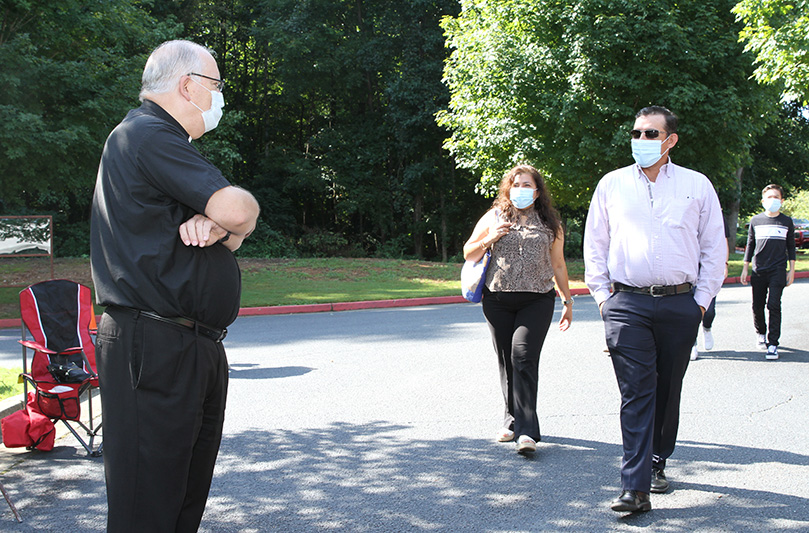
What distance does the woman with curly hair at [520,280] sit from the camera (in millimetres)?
4906

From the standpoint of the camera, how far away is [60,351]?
518 cm

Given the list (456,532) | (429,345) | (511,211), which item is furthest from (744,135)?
(456,532)

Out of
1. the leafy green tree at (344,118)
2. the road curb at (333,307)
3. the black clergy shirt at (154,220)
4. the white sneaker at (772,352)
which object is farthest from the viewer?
the leafy green tree at (344,118)

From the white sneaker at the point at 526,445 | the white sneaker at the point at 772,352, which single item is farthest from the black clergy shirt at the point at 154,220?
the white sneaker at the point at 772,352

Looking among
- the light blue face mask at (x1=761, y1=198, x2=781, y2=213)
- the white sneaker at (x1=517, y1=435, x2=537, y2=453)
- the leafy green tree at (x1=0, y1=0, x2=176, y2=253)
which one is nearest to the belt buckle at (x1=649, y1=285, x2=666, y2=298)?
the white sneaker at (x1=517, y1=435, x2=537, y2=453)

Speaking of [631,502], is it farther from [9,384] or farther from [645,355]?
[9,384]

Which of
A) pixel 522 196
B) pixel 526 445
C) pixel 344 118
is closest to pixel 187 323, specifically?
pixel 526 445

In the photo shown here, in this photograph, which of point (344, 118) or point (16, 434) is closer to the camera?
point (16, 434)

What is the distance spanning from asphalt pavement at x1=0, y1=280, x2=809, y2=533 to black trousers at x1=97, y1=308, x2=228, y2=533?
1.29 meters

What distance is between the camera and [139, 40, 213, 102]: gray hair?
257 cm

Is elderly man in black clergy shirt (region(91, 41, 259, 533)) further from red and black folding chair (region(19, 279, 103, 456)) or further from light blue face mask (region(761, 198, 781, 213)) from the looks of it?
light blue face mask (region(761, 198, 781, 213))

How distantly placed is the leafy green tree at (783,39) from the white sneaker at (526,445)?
11.2 metres

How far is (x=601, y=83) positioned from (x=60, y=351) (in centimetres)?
1666

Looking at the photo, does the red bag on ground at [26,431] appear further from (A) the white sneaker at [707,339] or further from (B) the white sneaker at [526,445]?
(A) the white sneaker at [707,339]
